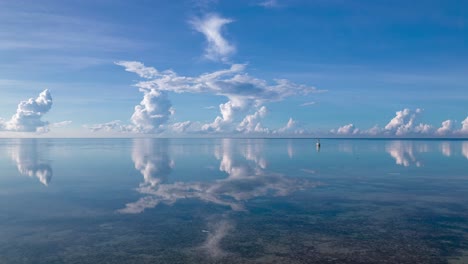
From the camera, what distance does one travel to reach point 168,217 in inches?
891

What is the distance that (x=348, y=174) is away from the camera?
44406 mm

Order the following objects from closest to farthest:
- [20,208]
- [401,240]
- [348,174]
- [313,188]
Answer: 1. [401,240]
2. [20,208]
3. [313,188]
4. [348,174]

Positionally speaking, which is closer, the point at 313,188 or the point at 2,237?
the point at 2,237

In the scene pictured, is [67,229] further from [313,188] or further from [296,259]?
[313,188]

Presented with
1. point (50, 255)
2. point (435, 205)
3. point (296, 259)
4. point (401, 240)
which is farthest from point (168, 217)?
point (435, 205)

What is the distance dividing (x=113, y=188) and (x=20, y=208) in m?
9.05

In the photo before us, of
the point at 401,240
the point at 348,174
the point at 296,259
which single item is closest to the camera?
the point at 296,259

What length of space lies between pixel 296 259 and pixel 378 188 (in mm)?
20885

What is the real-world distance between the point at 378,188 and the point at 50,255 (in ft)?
90.0

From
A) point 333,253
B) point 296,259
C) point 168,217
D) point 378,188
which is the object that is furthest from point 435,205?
point 168,217

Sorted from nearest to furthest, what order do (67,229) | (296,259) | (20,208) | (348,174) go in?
(296,259) < (67,229) < (20,208) < (348,174)

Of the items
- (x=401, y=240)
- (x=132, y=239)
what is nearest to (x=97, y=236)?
(x=132, y=239)

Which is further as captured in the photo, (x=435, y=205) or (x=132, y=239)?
(x=435, y=205)

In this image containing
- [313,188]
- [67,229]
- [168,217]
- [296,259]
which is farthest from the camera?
[313,188]
